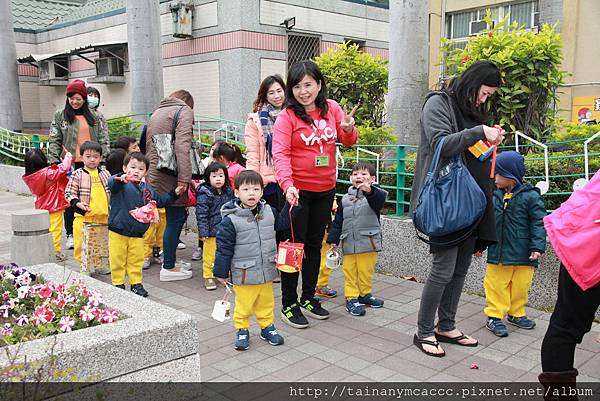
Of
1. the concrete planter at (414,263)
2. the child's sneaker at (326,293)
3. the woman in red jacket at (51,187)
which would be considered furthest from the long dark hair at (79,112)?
Answer: the concrete planter at (414,263)

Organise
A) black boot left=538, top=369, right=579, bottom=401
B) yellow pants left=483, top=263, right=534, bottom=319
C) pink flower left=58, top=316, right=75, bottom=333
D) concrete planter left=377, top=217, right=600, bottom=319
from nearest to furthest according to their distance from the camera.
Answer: black boot left=538, top=369, right=579, bottom=401 < pink flower left=58, top=316, right=75, bottom=333 < yellow pants left=483, top=263, right=534, bottom=319 < concrete planter left=377, top=217, right=600, bottom=319

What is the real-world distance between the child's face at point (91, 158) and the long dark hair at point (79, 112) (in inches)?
49.9

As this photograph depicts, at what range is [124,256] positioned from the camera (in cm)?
518

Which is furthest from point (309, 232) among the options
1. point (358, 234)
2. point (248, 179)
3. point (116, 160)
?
point (116, 160)

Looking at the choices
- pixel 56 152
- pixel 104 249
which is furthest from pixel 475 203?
pixel 56 152

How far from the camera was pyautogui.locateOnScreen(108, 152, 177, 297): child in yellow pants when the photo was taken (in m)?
5.11

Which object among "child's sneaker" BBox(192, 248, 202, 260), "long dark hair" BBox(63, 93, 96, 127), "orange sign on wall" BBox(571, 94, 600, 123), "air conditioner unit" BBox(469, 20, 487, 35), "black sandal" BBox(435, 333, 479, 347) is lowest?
"black sandal" BBox(435, 333, 479, 347)

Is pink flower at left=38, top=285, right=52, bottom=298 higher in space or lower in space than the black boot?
higher

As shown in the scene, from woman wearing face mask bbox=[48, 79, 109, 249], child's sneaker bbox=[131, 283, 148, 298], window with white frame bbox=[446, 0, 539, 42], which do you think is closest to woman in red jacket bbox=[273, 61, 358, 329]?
child's sneaker bbox=[131, 283, 148, 298]

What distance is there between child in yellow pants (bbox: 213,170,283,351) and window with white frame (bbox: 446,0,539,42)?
10.0 m

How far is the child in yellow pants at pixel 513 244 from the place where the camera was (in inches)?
166

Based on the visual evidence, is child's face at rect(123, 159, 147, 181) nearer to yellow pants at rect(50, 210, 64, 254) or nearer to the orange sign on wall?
yellow pants at rect(50, 210, 64, 254)

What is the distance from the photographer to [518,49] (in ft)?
18.7

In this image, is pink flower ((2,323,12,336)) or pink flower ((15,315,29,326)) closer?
pink flower ((2,323,12,336))
